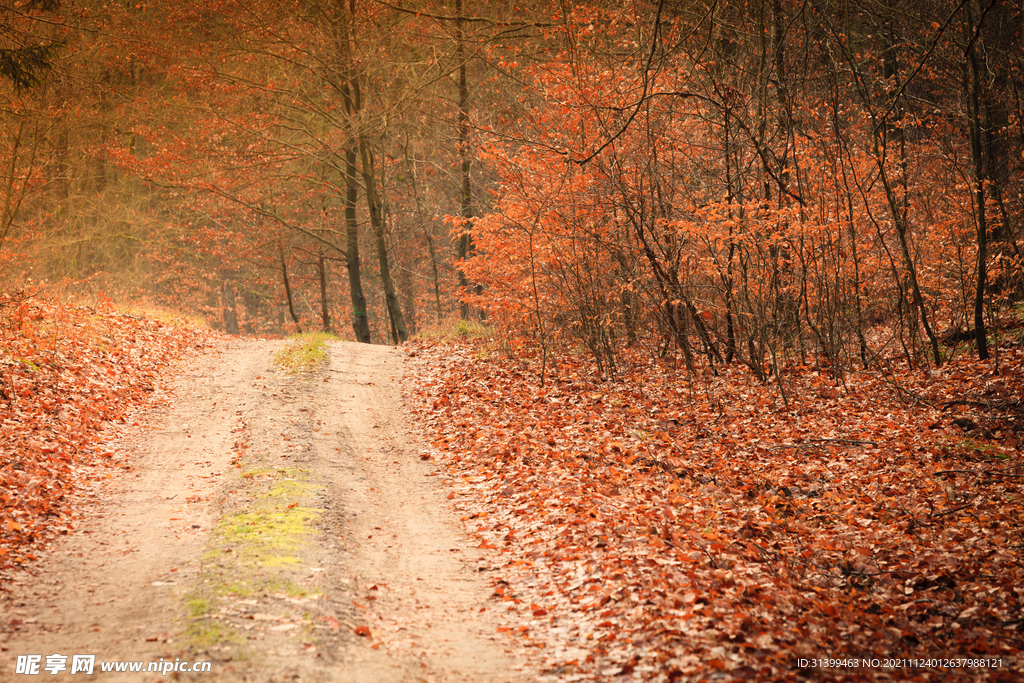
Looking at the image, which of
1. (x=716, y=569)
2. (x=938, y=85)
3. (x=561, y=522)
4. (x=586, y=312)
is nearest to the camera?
(x=716, y=569)

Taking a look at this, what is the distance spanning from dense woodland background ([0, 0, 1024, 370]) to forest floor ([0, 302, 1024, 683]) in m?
1.57

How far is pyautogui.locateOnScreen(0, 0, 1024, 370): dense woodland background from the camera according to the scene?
1002cm

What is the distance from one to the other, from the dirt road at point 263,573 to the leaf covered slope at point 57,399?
0.37 m

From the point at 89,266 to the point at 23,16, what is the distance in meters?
13.1

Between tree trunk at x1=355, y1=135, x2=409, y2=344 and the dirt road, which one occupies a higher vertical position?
tree trunk at x1=355, y1=135, x2=409, y2=344

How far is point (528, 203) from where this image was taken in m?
10.5

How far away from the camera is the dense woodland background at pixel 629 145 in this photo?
10.0 m

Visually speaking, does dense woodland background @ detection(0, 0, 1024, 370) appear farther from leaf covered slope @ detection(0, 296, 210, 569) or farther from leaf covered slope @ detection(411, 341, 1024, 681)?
leaf covered slope @ detection(411, 341, 1024, 681)

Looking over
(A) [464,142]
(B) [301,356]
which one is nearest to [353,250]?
(A) [464,142]

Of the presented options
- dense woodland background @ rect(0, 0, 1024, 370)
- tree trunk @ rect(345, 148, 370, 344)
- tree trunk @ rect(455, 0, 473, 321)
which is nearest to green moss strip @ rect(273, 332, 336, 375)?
dense woodland background @ rect(0, 0, 1024, 370)

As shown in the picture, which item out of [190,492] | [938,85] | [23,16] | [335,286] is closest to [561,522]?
[190,492]

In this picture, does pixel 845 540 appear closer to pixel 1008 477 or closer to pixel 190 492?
pixel 1008 477

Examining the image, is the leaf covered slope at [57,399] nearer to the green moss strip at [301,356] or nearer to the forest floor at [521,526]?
the forest floor at [521,526]

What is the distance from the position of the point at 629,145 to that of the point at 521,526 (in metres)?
7.07
